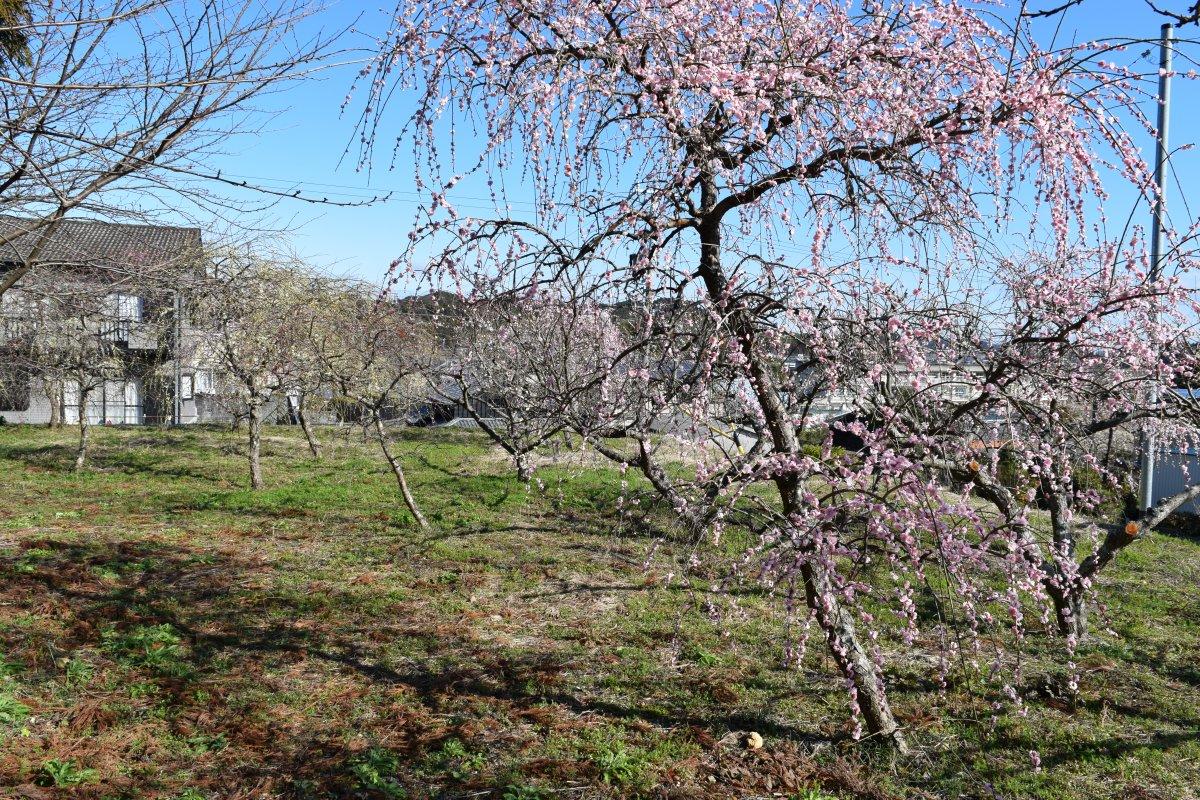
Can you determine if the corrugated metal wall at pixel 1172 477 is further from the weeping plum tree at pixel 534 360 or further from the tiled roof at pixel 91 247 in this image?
the tiled roof at pixel 91 247

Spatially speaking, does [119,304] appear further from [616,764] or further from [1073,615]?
[1073,615]

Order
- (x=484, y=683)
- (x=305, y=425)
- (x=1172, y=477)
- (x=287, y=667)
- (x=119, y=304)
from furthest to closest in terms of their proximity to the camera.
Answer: (x=305, y=425) → (x=1172, y=477) → (x=119, y=304) → (x=287, y=667) → (x=484, y=683)

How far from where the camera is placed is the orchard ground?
3.88m

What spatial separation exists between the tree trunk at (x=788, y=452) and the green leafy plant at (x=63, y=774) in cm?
334

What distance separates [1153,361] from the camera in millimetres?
4352

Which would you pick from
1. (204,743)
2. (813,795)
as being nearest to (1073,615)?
(813,795)

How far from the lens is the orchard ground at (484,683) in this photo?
388 cm

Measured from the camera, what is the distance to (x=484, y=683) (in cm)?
498

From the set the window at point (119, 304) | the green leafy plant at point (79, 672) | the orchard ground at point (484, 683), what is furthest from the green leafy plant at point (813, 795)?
the window at point (119, 304)

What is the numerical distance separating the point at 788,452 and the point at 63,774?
3545 millimetres

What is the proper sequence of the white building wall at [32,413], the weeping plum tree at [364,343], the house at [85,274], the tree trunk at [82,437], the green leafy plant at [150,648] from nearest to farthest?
the house at [85,274] < the green leafy plant at [150,648] < the weeping plum tree at [364,343] < the tree trunk at [82,437] < the white building wall at [32,413]

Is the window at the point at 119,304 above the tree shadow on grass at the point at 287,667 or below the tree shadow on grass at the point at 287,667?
above

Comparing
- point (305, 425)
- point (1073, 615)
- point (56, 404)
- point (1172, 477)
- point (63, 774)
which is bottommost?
point (63, 774)

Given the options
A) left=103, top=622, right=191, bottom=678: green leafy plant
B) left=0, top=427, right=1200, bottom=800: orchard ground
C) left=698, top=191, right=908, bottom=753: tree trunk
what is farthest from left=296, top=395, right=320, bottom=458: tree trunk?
left=698, top=191, right=908, bottom=753: tree trunk
